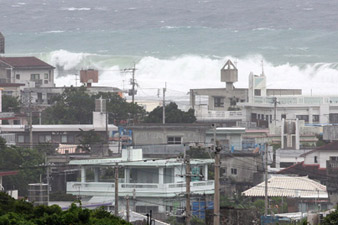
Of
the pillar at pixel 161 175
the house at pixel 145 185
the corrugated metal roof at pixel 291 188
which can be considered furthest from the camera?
the corrugated metal roof at pixel 291 188

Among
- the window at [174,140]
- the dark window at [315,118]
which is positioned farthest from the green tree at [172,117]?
the window at [174,140]

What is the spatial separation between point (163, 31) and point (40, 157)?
11303 centimetres

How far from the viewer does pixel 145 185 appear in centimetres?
3328

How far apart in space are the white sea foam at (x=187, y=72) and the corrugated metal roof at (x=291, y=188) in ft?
165

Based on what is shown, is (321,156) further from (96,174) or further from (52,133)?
(52,133)

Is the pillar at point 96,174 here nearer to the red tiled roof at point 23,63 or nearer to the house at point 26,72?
the house at point 26,72

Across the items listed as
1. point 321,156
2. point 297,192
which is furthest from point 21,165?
point 321,156

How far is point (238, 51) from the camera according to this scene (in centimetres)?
12862

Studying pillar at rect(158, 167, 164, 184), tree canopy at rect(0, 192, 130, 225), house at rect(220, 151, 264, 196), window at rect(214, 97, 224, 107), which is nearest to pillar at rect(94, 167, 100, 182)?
pillar at rect(158, 167, 164, 184)

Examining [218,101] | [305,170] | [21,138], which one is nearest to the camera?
[305,170]

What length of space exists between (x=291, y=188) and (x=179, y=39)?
363 feet

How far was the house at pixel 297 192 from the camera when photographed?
32.7 metres

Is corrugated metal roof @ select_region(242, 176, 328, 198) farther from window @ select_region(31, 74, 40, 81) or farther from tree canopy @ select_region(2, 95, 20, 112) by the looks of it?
window @ select_region(31, 74, 40, 81)

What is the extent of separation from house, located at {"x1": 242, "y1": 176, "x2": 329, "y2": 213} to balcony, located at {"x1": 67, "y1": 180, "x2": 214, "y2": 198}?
1487 mm
